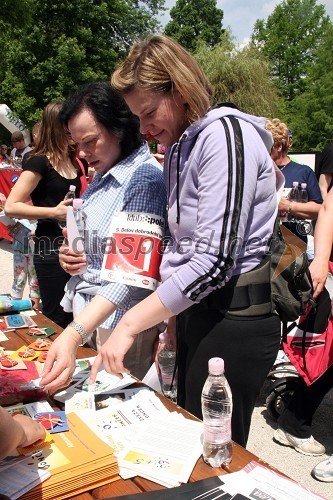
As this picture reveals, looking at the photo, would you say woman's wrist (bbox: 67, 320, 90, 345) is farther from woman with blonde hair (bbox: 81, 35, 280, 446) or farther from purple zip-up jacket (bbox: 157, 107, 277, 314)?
purple zip-up jacket (bbox: 157, 107, 277, 314)

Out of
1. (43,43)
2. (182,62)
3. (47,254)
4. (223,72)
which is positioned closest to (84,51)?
(43,43)

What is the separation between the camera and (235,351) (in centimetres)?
148

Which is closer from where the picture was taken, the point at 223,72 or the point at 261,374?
the point at 261,374

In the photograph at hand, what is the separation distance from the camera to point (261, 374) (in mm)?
1537

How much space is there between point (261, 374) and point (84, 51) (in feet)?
80.9

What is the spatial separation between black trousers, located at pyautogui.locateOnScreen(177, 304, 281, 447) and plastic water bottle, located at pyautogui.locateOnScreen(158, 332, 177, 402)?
30 cm

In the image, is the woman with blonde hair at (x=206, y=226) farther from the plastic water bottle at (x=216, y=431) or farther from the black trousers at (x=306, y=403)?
the black trousers at (x=306, y=403)

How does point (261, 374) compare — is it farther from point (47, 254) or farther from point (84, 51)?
point (84, 51)

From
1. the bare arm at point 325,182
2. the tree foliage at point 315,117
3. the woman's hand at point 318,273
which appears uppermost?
the tree foliage at point 315,117

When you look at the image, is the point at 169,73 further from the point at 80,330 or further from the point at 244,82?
the point at 244,82

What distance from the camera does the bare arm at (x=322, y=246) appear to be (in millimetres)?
2287

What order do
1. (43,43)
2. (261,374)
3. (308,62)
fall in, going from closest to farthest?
1. (261,374)
2. (43,43)
3. (308,62)

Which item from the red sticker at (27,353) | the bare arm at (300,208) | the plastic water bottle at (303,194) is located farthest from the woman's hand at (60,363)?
the plastic water bottle at (303,194)

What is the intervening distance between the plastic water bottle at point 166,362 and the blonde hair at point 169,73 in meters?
0.90
